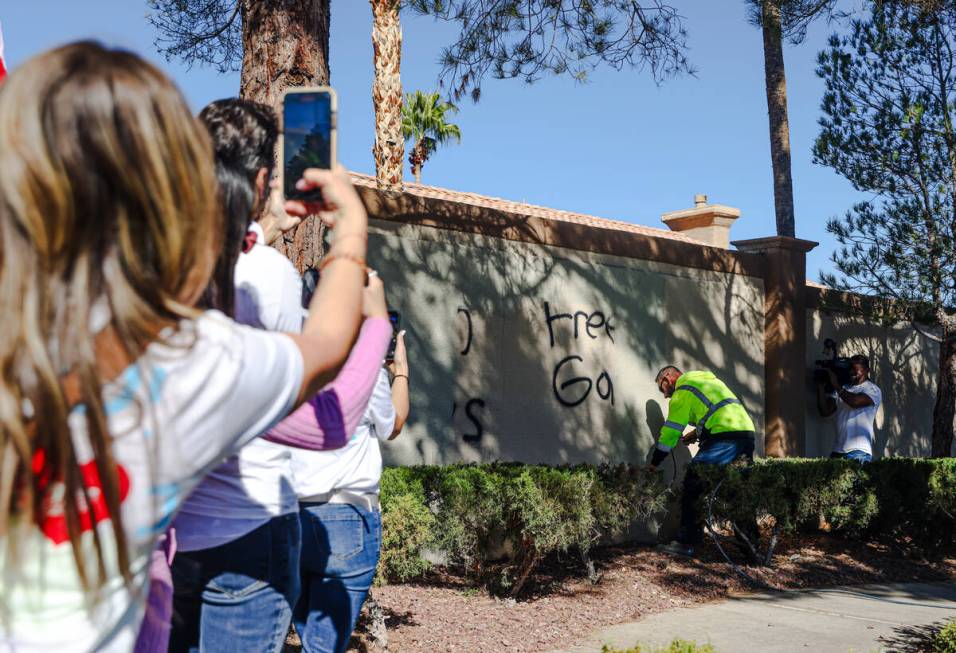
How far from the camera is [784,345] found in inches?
458

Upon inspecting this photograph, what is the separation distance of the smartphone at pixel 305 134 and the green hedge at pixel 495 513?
4.45m

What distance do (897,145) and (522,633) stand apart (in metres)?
7.94

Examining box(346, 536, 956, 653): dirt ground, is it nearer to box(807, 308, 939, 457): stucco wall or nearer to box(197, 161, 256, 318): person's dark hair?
box(807, 308, 939, 457): stucco wall

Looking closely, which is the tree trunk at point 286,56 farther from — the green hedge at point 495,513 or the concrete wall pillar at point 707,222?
the concrete wall pillar at point 707,222

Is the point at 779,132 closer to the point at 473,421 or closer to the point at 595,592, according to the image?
the point at 473,421

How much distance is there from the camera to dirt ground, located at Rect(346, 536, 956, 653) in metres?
6.03

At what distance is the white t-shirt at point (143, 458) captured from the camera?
1.25 meters

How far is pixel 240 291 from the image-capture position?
7.02 feet

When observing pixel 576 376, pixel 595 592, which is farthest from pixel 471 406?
pixel 595 592

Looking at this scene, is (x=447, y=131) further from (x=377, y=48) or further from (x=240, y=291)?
(x=240, y=291)

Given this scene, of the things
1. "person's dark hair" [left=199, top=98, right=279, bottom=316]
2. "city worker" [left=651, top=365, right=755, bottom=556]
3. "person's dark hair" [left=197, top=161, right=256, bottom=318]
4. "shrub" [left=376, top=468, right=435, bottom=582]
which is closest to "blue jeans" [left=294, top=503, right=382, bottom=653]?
"person's dark hair" [left=199, top=98, right=279, bottom=316]

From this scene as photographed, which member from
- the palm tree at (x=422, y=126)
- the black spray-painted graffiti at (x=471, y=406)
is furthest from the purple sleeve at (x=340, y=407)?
the palm tree at (x=422, y=126)

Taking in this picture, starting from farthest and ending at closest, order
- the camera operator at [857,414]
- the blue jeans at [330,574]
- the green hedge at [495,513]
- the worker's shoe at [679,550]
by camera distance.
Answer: the camera operator at [857,414] < the worker's shoe at [679,550] < the green hedge at [495,513] < the blue jeans at [330,574]

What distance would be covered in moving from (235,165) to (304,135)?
0.21 meters
